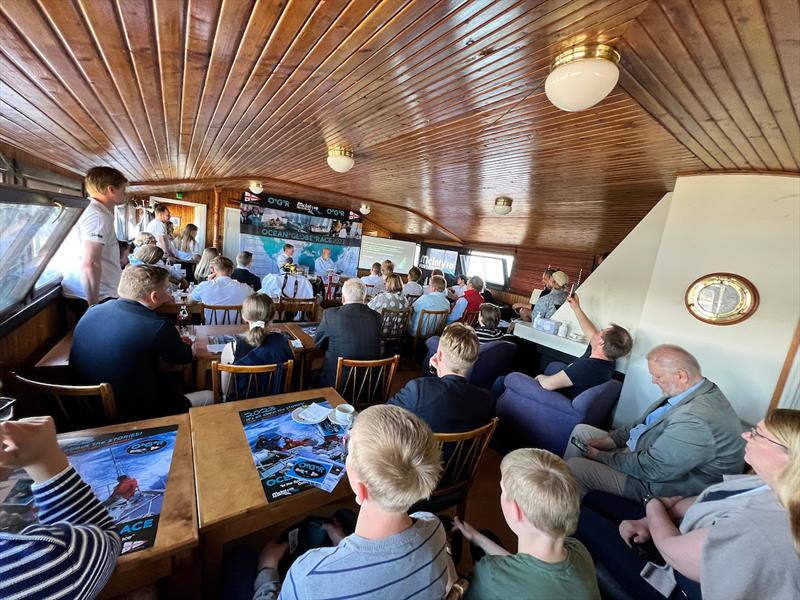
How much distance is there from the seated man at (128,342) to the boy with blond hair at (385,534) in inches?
54.1

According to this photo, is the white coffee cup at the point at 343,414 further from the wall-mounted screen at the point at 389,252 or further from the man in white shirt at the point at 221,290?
the wall-mounted screen at the point at 389,252

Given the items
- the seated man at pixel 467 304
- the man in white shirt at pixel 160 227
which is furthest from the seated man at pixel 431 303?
the man in white shirt at pixel 160 227

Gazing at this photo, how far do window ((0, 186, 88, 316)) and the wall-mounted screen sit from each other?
743 cm

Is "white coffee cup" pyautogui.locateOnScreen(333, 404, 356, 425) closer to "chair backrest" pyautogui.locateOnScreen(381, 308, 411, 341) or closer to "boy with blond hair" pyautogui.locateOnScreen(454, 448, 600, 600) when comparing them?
"boy with blond hair" pyautogui.locateOnScreen(454, 448, 600, 600)

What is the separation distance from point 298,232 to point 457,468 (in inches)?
302

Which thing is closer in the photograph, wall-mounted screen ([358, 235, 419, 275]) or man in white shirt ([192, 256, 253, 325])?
man in white shirt ([192, 256, 253, 325])

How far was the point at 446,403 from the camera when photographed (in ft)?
4.72

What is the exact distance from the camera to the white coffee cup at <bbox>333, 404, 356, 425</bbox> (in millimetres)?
1402

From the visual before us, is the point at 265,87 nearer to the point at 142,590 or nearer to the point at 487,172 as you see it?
the point at 142,590

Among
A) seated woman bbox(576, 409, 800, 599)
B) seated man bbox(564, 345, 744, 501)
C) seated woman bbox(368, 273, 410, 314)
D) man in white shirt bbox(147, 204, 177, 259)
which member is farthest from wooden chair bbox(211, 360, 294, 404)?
man in white shirt bbox(147, 204, 177, 259)

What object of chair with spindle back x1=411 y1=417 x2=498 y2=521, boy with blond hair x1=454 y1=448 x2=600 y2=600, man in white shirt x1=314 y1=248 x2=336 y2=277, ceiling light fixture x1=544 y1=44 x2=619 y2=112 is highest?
ceiling light fixture x1=544 y1=44 x2=619 y2=112

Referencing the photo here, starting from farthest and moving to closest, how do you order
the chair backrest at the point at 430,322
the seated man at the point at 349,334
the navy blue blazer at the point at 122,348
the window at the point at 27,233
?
1. the chair backrest at the point at 430,322
2. the seated man at the point at 349,334
3. the navy blue blazer at the point at 122,348
4. the window at the point at 27,233

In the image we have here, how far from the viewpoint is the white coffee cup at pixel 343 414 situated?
140 cm

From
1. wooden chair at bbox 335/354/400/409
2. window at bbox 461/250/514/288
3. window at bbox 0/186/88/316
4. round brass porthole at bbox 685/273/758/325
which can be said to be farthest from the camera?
window at bbox 461/250/514/288
